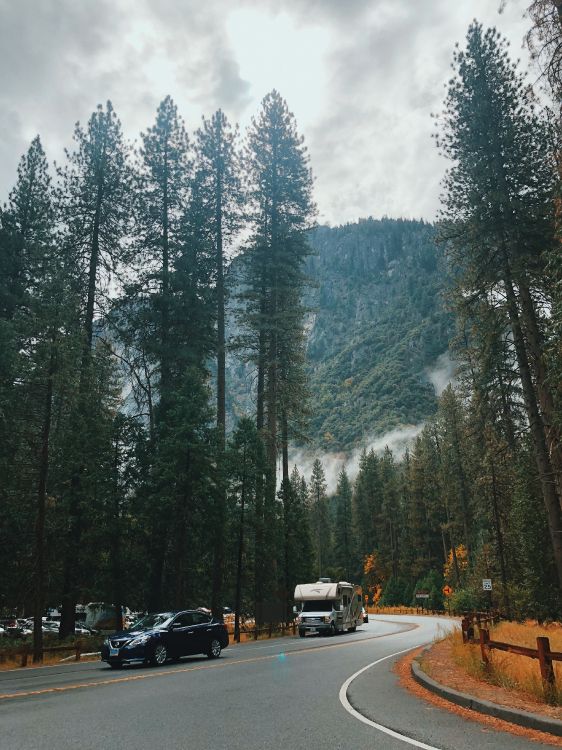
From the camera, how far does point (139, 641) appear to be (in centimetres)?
1546

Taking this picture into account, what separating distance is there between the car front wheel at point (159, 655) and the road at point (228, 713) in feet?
4.38

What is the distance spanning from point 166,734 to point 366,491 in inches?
4035

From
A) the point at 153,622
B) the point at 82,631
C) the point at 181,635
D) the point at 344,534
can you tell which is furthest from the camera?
the point at 344,534

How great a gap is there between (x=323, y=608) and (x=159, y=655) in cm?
1668

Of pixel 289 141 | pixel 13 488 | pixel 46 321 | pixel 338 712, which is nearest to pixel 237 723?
pixel 338 712

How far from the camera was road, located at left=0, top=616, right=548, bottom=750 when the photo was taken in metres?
6.61

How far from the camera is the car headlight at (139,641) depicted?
15375mm

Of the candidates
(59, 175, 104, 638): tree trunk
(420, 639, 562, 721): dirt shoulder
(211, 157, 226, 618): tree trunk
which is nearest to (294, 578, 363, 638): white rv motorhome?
(211, 157, 226, 618): tree trunk

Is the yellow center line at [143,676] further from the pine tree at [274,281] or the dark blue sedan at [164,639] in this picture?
the pine tree at [274,281]

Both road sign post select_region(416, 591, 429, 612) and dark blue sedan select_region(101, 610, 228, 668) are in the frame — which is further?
road sign post select_region(416, 591, 429, 612)

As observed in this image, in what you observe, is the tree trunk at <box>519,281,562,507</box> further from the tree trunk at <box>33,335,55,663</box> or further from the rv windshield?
the tree trunk at <box>33,335,55,663</box>

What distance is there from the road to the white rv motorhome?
1673 centimetres

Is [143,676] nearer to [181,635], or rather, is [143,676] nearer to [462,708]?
[181,635]

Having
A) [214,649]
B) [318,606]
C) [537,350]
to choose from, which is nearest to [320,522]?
[318,606]
